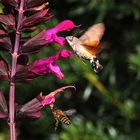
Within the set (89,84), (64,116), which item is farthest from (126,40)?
(64,116)

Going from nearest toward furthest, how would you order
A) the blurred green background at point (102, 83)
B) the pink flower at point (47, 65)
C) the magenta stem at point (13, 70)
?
the magenta stem at point (13, 70) < the pink flower at point (47, 65) < the blurred green background at point (102, 83)

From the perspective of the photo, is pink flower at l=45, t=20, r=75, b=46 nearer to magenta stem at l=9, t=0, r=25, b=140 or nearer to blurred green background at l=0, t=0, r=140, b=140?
magenta stem at l=9, t=0, r=25, b=140

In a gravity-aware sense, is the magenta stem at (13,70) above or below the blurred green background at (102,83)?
above

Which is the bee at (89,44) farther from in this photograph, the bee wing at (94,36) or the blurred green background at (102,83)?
the blurred green background at (102,83)

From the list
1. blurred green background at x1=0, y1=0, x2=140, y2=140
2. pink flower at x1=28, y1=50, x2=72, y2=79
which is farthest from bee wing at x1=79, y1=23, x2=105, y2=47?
blurred green background at x1=0, y1=0, x2=140, y2=140

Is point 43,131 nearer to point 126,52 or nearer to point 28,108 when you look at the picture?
point 126,52

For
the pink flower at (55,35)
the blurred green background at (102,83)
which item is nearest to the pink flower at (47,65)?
the pink flower at (55,35)
